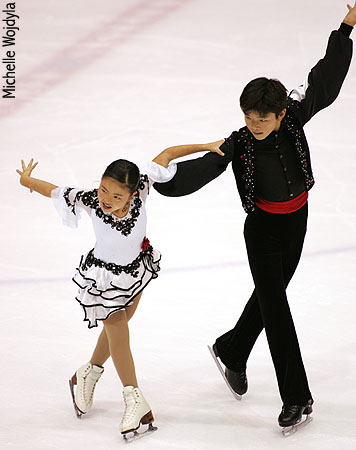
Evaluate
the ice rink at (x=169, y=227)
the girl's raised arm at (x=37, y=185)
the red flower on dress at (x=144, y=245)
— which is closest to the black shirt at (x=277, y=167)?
the red flower on dress at (x=144, y=245)

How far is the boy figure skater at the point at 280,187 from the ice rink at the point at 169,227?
0.28 meters

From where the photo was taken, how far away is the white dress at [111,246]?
305 cm

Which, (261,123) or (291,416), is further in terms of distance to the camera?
(291,416)

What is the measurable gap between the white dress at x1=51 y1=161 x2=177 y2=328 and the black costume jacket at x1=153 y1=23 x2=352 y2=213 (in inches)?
2.5

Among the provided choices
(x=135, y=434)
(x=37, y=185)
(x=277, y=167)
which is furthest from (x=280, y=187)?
(x=135, y=434)

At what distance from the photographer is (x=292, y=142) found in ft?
10.1

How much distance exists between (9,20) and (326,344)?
4381 mm

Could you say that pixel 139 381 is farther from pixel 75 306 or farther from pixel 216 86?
pixel 216 86

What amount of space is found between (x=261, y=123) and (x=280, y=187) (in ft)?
0.84

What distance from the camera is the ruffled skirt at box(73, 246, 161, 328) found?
3.06 meters

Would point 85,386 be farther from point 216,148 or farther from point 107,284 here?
point 216,148

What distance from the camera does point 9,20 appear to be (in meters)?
7.08

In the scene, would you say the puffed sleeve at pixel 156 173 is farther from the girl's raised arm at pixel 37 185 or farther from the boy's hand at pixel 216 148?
the girl's raised arm at pixel 37 185

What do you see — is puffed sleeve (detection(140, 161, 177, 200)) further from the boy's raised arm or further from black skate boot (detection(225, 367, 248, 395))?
black skate boot (detection(225, 367, 248, 395))
